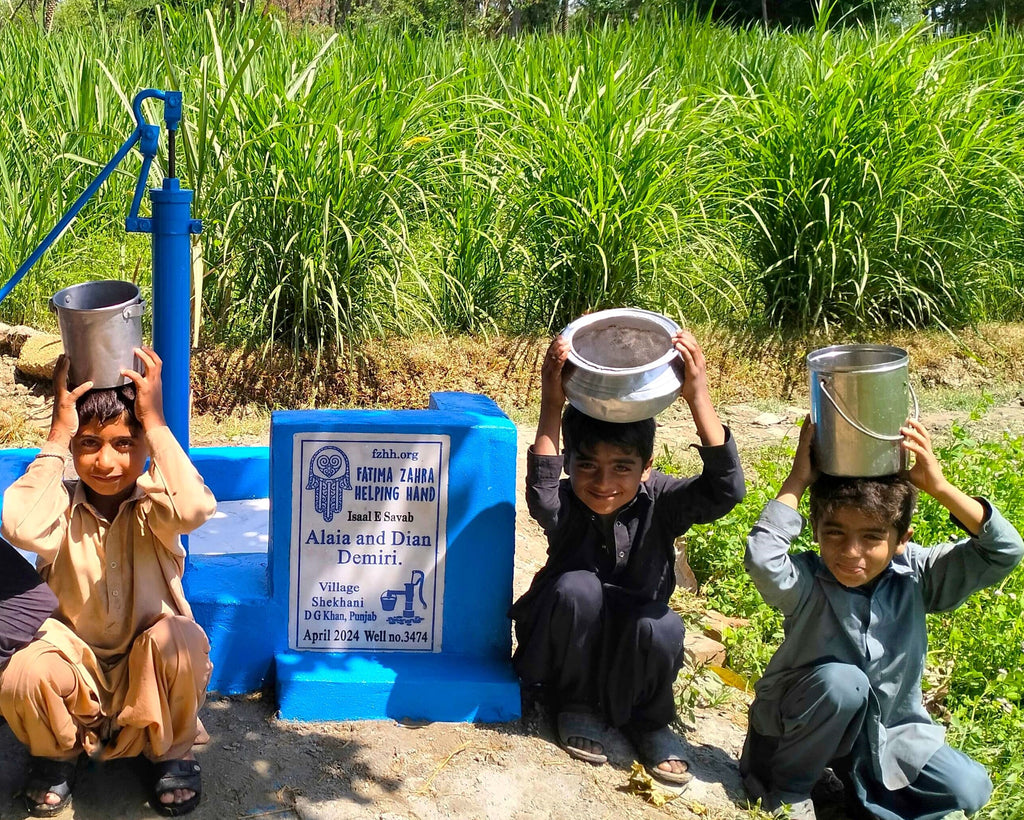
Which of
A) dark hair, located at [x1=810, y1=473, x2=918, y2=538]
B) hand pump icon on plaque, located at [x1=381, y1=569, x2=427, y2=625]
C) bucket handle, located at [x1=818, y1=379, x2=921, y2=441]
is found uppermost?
bucket handle, located at [x1=818, y1=379, x2=921, y2=441]

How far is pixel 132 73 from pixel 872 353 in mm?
5564

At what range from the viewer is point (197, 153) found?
16.9ft

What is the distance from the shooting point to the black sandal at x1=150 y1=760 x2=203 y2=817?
253 cm

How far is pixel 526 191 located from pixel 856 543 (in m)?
3.90

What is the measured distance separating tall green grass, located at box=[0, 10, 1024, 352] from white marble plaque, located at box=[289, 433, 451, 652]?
2.40 m

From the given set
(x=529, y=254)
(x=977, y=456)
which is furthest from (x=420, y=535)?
(x=529, y=254)

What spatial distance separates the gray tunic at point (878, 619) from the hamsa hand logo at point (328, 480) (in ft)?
3.38

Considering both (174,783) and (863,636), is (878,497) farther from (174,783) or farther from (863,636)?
(174,783)

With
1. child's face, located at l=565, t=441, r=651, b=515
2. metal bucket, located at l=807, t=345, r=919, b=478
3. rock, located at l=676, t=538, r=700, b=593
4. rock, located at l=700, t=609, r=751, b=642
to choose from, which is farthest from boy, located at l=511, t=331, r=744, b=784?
rock, located at l=676, t=538, r=700, b=593

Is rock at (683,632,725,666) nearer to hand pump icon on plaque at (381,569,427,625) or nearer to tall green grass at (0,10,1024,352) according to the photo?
hand pump icon on plaque at (381,569,427,625)

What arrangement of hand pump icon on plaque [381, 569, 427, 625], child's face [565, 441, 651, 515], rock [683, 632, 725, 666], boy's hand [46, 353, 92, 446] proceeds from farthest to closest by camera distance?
rock [683, 632, 725, 666], hand pump icon on plaque [381, 569, 427, 625], child's face [565, 441, 651, 515], boy's hand [46, 353, 92, 446]

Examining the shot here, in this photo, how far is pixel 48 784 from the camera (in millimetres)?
2479

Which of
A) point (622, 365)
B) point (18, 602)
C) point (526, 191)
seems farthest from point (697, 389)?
point (526, 191)

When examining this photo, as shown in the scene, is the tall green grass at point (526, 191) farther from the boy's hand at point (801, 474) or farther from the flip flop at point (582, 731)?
the boy's hand at point (801, 474)
